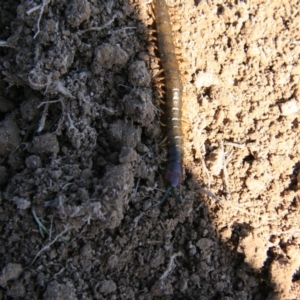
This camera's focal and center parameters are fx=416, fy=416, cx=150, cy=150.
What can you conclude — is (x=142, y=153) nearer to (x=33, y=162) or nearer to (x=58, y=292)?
(x=33, y=162)

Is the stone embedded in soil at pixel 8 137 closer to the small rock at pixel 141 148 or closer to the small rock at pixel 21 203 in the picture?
the small rock at pixel 21 203

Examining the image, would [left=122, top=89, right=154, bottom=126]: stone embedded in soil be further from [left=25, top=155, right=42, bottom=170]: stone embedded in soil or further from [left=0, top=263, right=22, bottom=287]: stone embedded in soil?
[left=0, top=263, right=22, bottom=287]: stone embedded in soil

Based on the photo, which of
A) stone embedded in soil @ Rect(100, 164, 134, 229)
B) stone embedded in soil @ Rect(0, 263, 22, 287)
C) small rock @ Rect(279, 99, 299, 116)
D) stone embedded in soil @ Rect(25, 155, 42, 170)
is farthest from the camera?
small rock @ Rect(279, 99, 299, 116)

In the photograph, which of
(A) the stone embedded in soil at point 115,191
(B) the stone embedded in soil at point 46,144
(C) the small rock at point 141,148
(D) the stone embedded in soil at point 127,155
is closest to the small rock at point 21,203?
(B) the stone embedded in soil at point 46,144

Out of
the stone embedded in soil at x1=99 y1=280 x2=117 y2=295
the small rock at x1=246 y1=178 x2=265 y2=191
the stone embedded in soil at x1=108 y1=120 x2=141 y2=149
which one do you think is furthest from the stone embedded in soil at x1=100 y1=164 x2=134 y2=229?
the small rock at x1=246 y1=178 x2=265 y2=191

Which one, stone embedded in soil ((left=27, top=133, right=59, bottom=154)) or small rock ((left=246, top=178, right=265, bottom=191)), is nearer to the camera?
stone embedded in soil ((left=27, top=133, right=59, bottom=154))

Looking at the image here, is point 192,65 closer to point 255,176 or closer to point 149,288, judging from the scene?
point 255,176

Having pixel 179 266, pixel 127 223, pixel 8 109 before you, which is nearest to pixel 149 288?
pixel 179 266

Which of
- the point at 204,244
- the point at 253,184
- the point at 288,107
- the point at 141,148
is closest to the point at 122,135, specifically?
the point at 141,148

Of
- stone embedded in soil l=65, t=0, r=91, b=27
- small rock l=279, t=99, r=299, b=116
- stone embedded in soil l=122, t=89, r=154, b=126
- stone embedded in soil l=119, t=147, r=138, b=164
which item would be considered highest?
stone embedded in soil l=65, t=0, r=91, b=27
